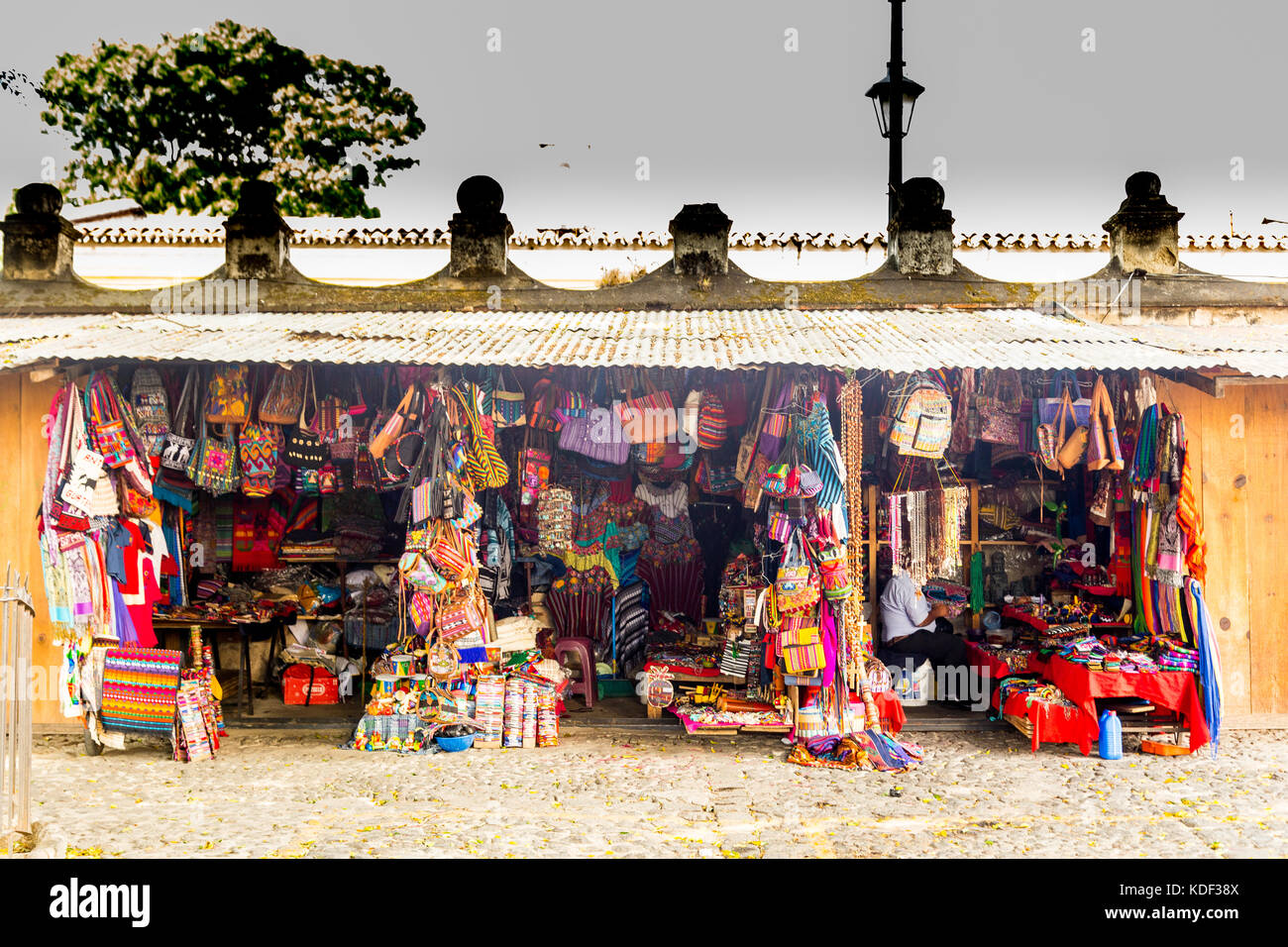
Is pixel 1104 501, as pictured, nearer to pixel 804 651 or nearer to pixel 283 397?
pixel 804 651

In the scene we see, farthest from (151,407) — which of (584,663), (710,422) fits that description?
(710,422)

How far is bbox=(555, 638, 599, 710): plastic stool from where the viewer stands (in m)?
7.96

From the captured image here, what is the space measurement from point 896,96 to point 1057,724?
21.2 ft

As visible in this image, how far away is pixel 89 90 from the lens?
17.7m

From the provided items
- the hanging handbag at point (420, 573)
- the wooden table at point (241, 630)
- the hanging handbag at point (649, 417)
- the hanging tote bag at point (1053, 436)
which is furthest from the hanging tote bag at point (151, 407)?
the hanging tote bag at point (1053, 436)

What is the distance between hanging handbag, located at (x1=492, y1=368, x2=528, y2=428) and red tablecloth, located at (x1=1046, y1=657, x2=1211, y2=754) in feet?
15.2

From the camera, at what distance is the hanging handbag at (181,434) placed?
721 centimetres

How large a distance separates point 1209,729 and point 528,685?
4979mm

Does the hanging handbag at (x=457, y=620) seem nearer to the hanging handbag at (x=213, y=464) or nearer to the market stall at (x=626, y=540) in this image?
the market stall at (x=626, y=540)

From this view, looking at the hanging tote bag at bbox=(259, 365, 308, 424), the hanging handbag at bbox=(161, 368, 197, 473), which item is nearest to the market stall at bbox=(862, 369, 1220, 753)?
the hanging tote bag at bbox=(259, 365, 308, 424)

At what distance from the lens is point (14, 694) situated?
4.25 m

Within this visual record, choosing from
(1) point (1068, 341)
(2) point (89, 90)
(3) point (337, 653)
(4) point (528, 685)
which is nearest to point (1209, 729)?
(1) point (1068, 341)

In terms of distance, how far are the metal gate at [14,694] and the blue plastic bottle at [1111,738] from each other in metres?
6.58

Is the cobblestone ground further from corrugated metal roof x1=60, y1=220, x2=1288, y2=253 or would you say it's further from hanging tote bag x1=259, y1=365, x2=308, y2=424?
corrugated metal roof x1=60, y1=220, x2=1288, y2=253
